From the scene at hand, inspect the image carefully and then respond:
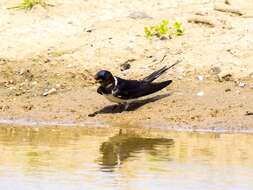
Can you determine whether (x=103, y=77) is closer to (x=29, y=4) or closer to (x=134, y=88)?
(x=134, y=88)

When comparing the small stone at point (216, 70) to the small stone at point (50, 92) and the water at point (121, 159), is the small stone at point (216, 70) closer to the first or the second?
the water at point (121, 159)

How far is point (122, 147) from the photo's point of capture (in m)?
8.09

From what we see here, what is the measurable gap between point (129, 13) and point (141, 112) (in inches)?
92.0

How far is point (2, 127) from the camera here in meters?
9.31

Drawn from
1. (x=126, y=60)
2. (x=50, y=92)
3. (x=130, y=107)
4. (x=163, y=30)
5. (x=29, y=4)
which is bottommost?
(x=130, y=107)

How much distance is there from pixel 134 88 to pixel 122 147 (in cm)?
165

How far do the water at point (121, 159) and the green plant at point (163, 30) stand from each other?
211 centimetres

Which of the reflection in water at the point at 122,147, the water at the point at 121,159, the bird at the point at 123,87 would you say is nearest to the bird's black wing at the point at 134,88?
the bird at the point at 123,87

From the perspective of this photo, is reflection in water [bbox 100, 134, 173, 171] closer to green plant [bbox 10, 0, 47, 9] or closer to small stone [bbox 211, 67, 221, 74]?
small stone [bbox 211, 67, 221, 74]

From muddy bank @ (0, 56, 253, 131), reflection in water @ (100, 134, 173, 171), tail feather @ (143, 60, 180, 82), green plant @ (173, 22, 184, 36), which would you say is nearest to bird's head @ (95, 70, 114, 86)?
muddy bank @ (0, 56, 253, 131)

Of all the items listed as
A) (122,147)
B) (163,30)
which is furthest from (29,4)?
(122,147)

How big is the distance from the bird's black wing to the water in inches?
18.9

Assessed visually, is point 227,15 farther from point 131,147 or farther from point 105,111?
point 131,147

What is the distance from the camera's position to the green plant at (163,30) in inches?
432
